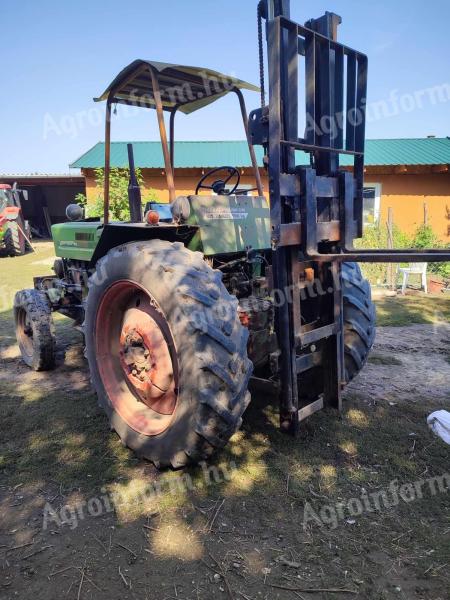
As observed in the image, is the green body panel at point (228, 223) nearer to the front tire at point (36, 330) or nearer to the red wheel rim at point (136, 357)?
the red wheel rim at point (136, 357)

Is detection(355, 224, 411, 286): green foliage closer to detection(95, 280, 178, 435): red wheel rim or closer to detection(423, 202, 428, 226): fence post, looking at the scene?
detection(423, 202, 428, 226): fence post

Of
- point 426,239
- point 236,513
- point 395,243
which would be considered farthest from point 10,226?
point 236,513

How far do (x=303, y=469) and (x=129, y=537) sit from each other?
1.20 meters

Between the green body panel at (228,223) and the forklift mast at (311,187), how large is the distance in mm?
567

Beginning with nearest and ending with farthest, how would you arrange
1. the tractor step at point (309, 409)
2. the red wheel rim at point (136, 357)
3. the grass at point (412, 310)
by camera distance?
1. the red wheel rim at point (136, 357)
2. the tractor step at point (309, 409)
3. the grass at point (412, 310)

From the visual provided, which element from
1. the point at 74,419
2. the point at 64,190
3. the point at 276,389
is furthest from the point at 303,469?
the point at 64,190

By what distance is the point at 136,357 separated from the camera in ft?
10.6

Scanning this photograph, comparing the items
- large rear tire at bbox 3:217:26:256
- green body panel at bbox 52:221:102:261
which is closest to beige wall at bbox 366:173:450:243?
green body panel at bbox 52:221:102:261

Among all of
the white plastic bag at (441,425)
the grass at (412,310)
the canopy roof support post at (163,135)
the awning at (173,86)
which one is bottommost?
the grass at (412,310)

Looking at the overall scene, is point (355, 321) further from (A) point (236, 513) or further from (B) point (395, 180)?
(B) point (395, 180)

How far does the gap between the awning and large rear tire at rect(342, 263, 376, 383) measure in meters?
2.10

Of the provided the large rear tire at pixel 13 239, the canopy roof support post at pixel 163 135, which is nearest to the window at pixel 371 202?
the canopy roof support post at pixel 163 135

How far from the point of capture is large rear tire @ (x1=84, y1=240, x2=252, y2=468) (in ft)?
8.47

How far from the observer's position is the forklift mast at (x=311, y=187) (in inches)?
115
